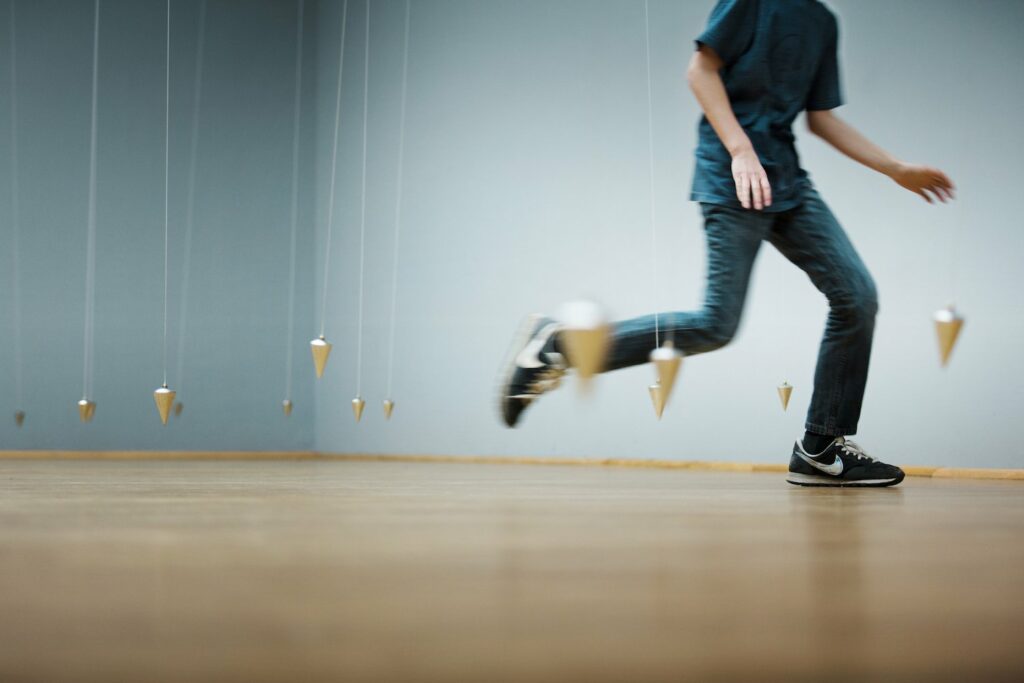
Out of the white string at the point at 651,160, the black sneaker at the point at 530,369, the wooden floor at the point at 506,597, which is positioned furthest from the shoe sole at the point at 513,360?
the white string at the point at 651,160

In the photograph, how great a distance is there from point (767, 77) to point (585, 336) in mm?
763

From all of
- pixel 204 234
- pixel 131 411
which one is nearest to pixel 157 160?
pixel 204 234

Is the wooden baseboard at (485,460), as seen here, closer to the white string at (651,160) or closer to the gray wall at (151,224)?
the gray wall at (151,224)

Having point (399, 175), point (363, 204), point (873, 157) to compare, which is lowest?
point (873, 157)

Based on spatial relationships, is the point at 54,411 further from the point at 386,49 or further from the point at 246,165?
the point at 386,49

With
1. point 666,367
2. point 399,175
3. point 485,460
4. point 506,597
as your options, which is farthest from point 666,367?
point 399,175

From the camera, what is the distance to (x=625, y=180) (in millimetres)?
4078

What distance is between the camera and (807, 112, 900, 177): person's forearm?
→ 2227 mm

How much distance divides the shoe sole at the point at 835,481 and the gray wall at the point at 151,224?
12.5 feet

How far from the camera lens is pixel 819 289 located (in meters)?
2.13

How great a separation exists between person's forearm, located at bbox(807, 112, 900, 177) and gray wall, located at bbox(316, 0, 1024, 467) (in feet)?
2.90

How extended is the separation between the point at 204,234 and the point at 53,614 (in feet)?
17.1

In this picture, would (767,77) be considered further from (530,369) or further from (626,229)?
(626,229)

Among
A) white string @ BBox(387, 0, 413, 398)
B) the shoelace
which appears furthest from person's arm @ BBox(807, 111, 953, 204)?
white string @ BBox(387, 0, 413, 398)
